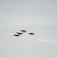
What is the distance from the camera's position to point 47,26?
171 cm

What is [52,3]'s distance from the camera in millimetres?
1709

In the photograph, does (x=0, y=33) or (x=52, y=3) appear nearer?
(x=52, y=3)

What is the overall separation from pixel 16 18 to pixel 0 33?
429 mm

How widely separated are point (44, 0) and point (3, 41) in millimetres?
1094

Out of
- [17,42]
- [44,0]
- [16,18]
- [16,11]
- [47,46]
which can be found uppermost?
[44,0]

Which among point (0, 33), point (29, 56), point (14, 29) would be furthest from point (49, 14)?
point (0, 33)

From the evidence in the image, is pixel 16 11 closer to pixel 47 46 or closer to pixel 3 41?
pixel 3 41

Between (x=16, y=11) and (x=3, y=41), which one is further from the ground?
(x=16, y=11)

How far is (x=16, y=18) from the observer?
1813mm

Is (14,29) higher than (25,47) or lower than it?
higher

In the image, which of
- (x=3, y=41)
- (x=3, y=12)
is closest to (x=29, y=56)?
(x=3, y=41)

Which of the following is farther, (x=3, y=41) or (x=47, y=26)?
(x=3, y=41)

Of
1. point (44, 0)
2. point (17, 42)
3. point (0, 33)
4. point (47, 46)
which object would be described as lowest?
point (47, 46)

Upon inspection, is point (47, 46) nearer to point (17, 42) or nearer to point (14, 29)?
point (17, 42)
